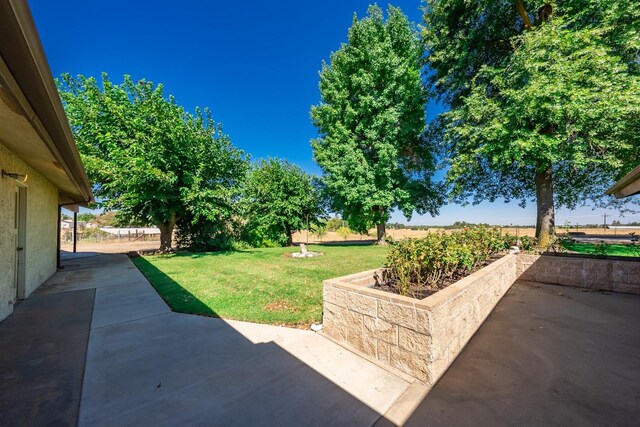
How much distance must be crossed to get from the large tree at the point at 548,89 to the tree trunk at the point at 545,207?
0.03 metres

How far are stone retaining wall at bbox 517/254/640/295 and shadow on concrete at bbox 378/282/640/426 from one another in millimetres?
1548

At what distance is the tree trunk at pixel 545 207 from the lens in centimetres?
927

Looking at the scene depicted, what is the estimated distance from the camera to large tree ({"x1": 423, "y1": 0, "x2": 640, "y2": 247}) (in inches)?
299

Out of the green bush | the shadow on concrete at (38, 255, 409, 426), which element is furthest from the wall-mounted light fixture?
the green bush

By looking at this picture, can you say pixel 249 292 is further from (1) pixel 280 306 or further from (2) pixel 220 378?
(2) pixel 220 378

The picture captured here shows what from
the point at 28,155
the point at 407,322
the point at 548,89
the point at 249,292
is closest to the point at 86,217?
the point at 28,155

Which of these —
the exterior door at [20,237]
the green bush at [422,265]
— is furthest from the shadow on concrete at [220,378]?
the exterior door at [20,237]

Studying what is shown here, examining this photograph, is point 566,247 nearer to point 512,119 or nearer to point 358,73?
point 512,119

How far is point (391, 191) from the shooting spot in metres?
15.0

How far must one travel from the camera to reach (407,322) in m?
2.27

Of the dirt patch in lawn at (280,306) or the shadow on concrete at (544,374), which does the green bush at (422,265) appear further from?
the dirt patch in lawn at (280,306)

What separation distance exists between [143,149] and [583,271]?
1524cm

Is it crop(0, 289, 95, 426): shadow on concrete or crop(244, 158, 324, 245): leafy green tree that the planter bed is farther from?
crop(244, 158, 324, 245): leafy green tree

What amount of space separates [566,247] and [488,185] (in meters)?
6.51
